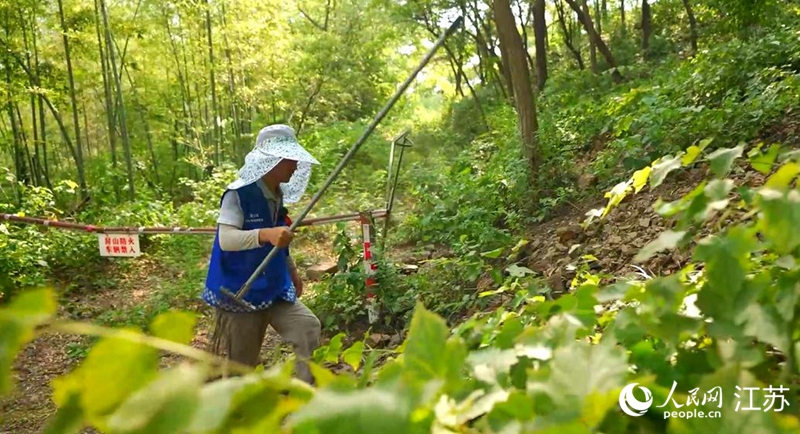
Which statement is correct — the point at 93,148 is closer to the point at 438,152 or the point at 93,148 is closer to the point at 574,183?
the point at 438,152

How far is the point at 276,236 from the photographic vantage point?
2.46 m

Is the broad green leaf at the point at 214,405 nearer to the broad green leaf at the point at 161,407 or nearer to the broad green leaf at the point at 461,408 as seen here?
the broad green leaf at the point at 161,407

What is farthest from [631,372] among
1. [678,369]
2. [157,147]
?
[157,147]

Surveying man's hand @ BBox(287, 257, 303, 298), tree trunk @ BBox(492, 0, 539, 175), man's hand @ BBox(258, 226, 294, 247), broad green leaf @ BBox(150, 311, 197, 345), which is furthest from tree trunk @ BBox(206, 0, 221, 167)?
broad green leaf @ BBox(150, 311, 197, 345)

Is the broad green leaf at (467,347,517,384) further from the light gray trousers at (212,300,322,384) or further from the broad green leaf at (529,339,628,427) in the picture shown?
the light gray trousers at (212,300,322,384)

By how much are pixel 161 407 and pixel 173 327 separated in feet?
0.36

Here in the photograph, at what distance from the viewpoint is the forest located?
0.54 meters

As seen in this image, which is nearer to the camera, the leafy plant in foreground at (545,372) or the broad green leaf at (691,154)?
the leafy plant in foreground at (545,372)

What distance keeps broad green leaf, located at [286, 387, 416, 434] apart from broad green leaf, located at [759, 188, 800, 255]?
0.48 m

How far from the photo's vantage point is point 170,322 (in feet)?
1.76

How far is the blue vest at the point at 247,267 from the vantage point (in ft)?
8.76

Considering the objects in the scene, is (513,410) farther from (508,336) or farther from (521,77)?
(521,77)

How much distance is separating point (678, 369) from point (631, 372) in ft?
0.17

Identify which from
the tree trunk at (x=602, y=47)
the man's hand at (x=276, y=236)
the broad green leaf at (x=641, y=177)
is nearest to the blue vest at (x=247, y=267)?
the man's hand at (x=276, y=236)
